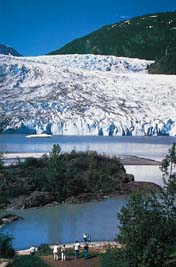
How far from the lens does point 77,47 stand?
454 ft

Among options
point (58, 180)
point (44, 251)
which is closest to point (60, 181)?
point (58, 180)

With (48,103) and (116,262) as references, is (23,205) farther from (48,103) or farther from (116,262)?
(48,103)

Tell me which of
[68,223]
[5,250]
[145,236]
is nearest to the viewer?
[145,236]

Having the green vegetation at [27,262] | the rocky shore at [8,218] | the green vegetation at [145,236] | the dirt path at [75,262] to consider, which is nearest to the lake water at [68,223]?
the rocky shore at [8,218]

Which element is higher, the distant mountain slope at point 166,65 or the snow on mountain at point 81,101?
the distant mountain slope at point 166,65

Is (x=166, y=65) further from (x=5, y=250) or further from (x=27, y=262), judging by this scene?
(x=27, y=262)

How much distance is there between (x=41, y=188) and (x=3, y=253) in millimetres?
12847

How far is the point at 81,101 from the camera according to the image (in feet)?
182

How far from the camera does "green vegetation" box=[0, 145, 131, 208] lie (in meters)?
24.0

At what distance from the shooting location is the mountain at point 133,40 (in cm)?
13438

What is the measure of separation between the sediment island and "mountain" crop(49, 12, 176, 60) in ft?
346

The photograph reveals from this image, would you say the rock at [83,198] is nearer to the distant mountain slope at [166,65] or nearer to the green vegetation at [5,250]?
the green vegetation at [5,250]

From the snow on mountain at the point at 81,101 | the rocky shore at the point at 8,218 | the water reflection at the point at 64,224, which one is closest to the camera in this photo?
the water reflection at the point at 64,224

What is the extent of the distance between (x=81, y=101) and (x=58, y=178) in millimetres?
30924
